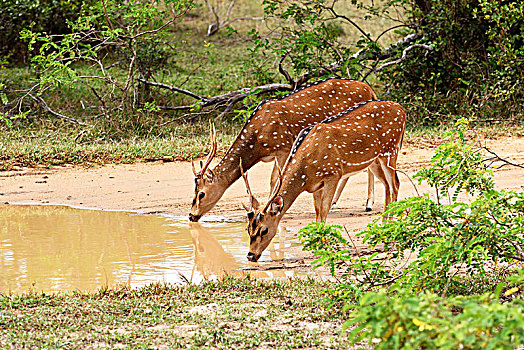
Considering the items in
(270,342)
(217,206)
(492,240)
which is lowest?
(217,206)

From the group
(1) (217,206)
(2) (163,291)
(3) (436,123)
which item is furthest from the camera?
(3) (436,123)

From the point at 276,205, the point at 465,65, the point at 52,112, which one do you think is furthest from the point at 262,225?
the point at 465,65

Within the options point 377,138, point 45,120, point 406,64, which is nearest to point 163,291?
point 377,138

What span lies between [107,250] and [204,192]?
57.7 inches

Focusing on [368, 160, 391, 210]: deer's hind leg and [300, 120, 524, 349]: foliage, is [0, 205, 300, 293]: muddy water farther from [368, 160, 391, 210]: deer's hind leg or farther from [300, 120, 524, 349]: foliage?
[368, 160, 391, 210]: deer's hind leg

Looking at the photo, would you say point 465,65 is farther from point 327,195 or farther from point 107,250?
point 107,250

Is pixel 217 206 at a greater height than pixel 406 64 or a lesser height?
lesser

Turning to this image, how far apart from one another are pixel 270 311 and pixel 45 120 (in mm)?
9733

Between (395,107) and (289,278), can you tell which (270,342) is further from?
(395,107)

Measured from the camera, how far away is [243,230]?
27.8 feet

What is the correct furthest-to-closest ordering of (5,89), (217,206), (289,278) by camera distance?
(5,89) < (217,206) < (289,278)

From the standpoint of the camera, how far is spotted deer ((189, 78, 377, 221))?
8.66m

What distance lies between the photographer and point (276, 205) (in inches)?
280

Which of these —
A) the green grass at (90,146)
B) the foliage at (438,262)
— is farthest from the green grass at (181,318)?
the green grass at (90,146)
